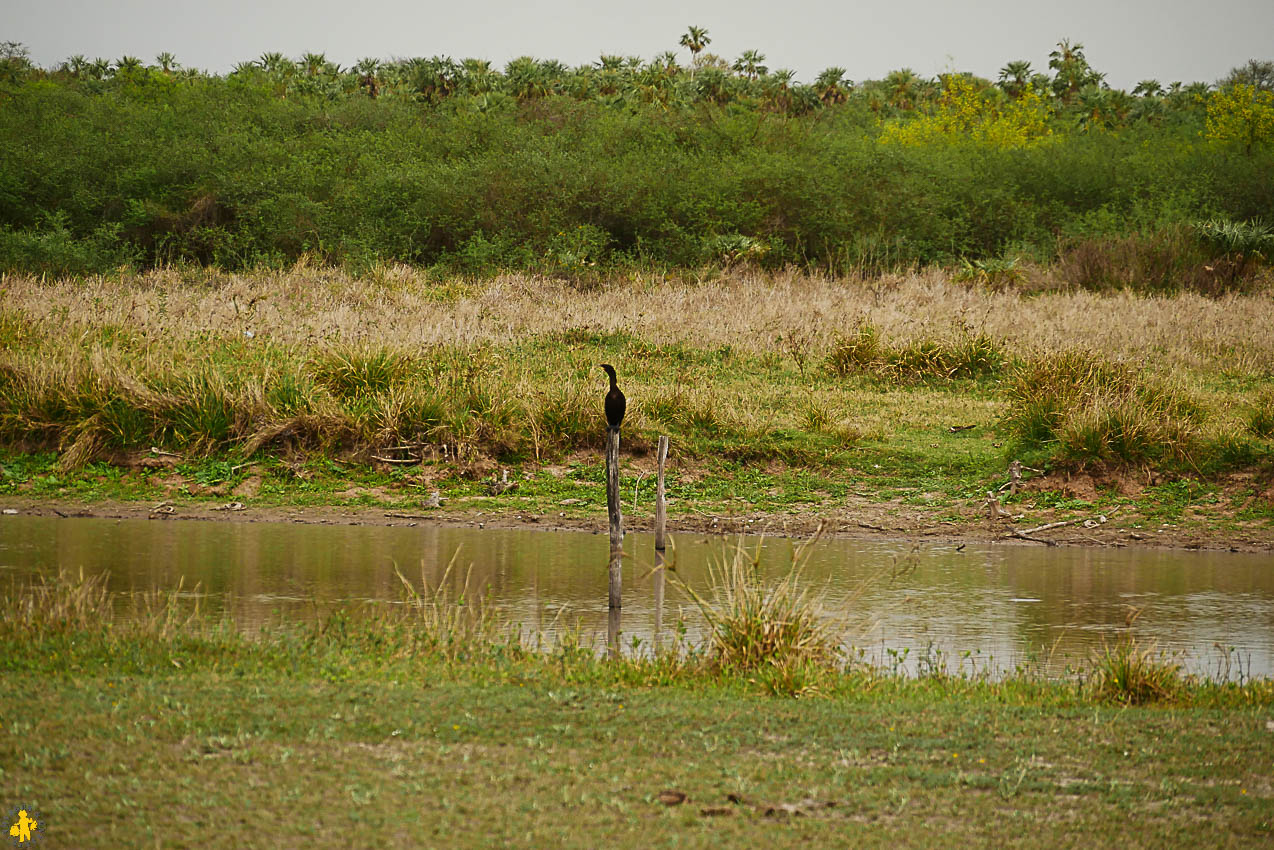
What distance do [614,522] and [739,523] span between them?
4.20m

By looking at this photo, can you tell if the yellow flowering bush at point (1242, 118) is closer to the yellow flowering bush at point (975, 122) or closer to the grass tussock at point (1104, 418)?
the yellow flowering bush at point (975, 122)

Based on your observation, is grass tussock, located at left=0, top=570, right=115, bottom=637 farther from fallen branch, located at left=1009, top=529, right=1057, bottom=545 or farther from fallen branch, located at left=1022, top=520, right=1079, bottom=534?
fallen branch, located at left=1022, top=520, right=1079, bottom=534

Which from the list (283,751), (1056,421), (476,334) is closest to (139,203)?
(476,334)

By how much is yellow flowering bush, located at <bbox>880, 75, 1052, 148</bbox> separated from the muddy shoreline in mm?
37422

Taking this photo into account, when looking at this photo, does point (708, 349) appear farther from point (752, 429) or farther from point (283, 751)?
point (283, 751)

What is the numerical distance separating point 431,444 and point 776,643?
8.77 meters

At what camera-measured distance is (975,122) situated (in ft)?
189

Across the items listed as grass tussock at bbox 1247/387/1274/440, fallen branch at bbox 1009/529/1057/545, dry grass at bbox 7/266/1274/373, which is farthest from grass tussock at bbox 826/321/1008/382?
fallen branch at bbox 1009/529/1057/545

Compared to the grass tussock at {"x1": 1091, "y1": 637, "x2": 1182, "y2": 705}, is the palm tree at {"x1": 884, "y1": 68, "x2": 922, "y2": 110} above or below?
above

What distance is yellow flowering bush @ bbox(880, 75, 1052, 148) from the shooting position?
52719mm

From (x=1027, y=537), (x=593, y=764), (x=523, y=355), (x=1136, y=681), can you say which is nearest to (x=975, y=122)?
(x=523, y=355)

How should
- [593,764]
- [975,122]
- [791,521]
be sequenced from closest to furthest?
[593,764] < [791,521] < [975,122]

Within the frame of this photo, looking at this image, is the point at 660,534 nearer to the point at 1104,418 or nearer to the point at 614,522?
the point at 614,522

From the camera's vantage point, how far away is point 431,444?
15719 mm
